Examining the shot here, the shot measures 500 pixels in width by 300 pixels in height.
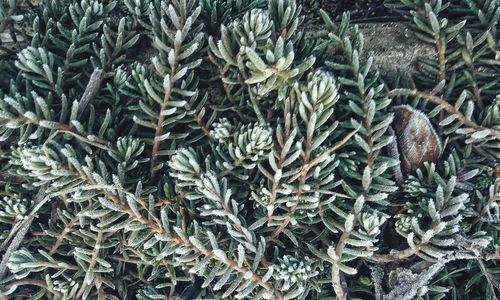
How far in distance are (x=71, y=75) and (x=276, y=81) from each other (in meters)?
0.65

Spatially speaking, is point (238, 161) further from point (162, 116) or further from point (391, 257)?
point (391, 257)

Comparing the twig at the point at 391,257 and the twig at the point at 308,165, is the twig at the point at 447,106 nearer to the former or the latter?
the twig at the point at 308,165

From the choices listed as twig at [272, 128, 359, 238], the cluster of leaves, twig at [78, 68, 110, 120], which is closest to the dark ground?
the cluster of leaves

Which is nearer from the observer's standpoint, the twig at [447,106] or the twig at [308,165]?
the twig at [308,165]

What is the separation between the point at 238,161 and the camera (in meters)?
1.50

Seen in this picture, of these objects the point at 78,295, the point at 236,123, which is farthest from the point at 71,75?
the point at 78,295

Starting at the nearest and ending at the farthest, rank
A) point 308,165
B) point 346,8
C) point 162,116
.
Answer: point 308,165, point 162,116, point 346,8

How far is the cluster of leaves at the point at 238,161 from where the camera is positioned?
1454 mm

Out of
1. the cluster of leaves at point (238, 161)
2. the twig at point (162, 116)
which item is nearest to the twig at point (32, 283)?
the cluster of leaves at point (238, 161)

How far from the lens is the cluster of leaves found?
4.77 feet

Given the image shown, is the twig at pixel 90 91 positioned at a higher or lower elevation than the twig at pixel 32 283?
higher

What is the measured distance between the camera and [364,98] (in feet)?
5.01

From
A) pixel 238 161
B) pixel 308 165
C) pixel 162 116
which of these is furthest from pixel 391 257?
pixel 162 116

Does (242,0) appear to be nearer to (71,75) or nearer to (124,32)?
(124,32)
